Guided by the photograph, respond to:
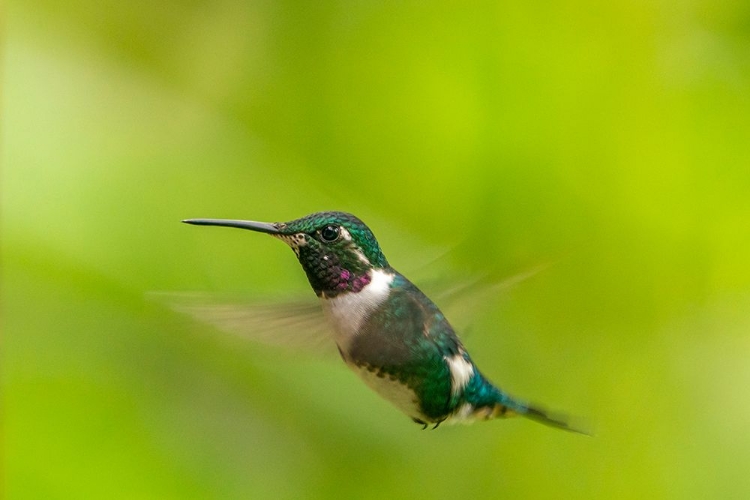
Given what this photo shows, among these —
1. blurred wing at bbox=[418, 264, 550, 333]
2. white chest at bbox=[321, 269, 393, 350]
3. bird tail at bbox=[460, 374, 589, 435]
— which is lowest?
bird tail at bbox=[460, 374, 589, 435]

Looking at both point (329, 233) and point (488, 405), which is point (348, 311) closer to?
point (329, 233)

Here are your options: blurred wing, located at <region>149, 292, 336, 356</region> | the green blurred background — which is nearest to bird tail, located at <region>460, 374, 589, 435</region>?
blurred wing, located at <region>149, 292, 336, 356</region>

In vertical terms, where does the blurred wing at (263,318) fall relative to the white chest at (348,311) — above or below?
below

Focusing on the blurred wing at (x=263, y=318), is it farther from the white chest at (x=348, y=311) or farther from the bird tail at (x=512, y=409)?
the bird tail at (x=512, y=409)

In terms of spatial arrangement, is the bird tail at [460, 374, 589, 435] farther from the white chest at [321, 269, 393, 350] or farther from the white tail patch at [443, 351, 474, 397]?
the white chest at [321, 269, 393, 350]

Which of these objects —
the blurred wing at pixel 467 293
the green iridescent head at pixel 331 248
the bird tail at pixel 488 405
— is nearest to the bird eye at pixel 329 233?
the green iridescent head at pixel 331 248

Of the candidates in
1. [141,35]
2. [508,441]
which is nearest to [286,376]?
[508,441]

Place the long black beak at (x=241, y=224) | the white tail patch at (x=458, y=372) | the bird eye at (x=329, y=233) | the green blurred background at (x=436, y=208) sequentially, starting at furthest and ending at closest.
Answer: the green blurred background at (x=436, y=208) → the white tail patch at (x=458, y=372) → the bird eye at (x=329, y=233) → the long black beak at (x=241, y=224)
